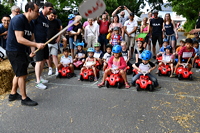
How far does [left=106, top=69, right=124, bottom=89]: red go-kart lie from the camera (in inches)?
232

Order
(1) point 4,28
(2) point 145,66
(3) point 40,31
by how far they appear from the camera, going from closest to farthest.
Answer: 1. (3) point 40,31
2. (2) point 145,66
3. (1) point 4,28

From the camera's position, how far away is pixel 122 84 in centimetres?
607

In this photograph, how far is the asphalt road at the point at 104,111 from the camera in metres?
3.54

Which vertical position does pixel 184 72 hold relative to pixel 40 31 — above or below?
below

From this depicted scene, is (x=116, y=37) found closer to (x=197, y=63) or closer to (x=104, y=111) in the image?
(x=197, y=63)

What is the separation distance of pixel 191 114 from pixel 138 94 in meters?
1.57

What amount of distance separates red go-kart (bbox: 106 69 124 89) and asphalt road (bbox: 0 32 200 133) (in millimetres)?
211

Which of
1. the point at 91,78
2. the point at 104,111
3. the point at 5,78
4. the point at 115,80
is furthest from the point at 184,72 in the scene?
the point at 5,78

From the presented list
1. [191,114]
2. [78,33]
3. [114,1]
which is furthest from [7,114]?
[114,1]

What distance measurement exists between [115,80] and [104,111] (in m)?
1.78

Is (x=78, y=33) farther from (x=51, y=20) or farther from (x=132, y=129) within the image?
(x=132, y=129)

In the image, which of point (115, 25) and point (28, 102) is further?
point (115, 25)

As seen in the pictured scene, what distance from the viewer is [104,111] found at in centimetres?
423

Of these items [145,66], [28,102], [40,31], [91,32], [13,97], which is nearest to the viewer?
[28,102]
